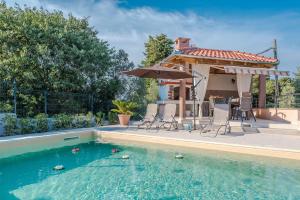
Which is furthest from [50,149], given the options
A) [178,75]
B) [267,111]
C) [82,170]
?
[267,111]

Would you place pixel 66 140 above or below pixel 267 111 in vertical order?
below

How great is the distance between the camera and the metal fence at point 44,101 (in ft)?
45.8

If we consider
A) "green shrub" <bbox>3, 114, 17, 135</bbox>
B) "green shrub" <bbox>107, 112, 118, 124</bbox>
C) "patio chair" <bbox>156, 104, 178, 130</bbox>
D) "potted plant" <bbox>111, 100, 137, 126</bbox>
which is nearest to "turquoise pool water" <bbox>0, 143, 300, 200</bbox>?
"green shrub" <bbox>3, 114, 17, 135</bbox>

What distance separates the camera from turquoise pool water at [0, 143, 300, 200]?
5898 mm

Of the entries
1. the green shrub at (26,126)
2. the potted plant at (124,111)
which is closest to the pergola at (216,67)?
the potted plant at (124,111)

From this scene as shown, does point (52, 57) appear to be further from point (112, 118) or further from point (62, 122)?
point (112, 118)

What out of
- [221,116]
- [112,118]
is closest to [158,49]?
[112,118]

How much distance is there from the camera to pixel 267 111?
16.0m

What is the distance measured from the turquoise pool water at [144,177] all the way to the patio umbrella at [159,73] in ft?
15.5

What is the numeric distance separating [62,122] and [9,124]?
2.82m

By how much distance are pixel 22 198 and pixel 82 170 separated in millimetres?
2366

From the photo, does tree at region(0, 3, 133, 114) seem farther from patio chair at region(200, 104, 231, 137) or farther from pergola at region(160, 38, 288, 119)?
patio chair at region(200, 104, 231, 137)

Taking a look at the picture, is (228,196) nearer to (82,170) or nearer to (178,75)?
(82,170)

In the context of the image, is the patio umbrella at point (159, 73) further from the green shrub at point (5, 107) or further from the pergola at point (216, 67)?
the green shrub at point (5, 107)
